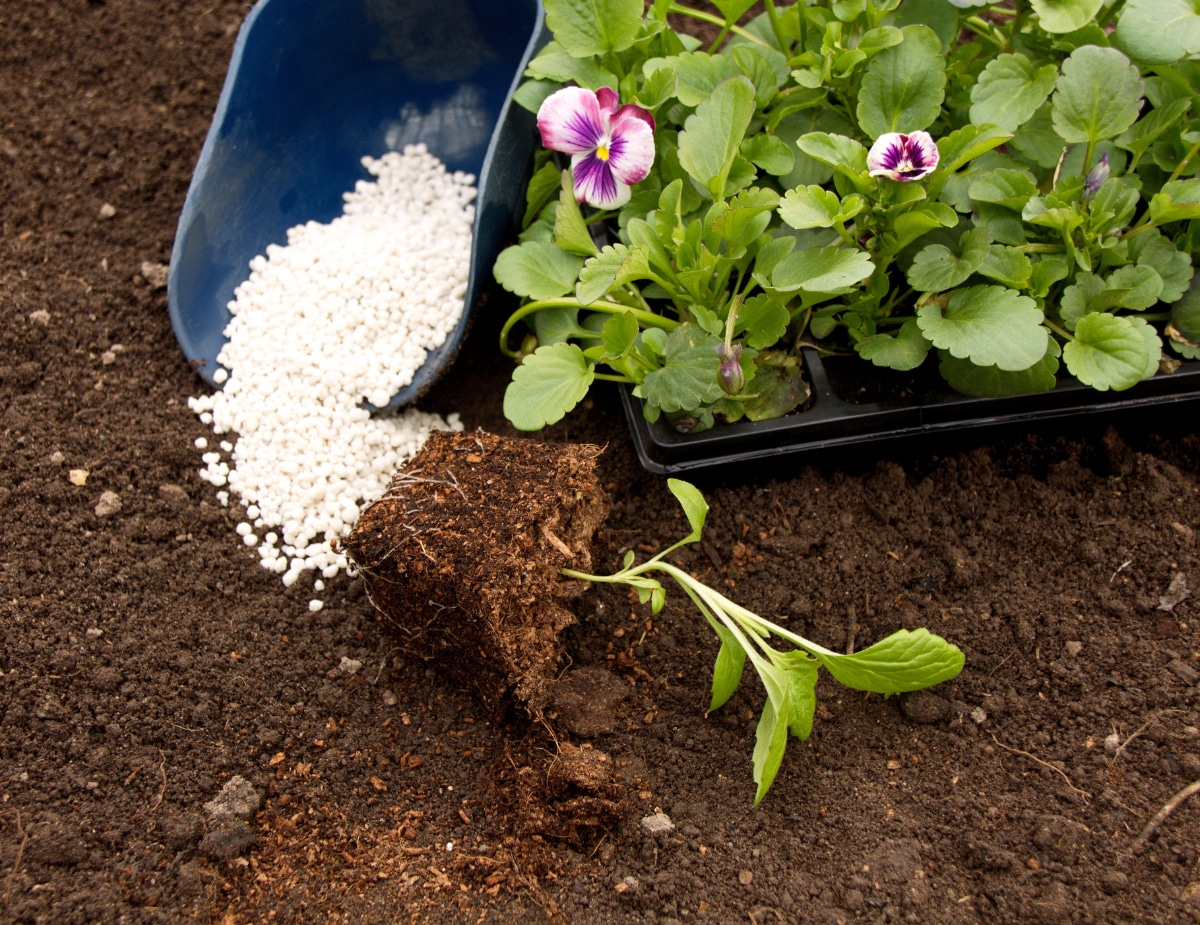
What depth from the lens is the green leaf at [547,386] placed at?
1345mm

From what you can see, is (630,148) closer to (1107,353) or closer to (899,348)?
(899,348)

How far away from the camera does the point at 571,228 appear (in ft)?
4.65

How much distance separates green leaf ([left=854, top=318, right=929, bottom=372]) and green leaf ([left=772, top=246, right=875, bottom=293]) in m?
0.14

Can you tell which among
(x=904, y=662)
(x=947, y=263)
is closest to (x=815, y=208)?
(x=947, y=263)

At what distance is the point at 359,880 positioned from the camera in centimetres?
118

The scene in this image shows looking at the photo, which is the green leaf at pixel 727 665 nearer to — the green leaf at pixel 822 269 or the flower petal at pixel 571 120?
Answer: the green leaf at pixel 822 269

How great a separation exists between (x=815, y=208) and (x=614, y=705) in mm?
714

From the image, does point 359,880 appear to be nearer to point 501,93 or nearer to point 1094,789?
point 1094,789

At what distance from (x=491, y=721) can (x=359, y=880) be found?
258 millimetres

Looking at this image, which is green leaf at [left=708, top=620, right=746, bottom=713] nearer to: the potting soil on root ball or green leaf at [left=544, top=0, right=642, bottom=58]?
the potting soil on root ball

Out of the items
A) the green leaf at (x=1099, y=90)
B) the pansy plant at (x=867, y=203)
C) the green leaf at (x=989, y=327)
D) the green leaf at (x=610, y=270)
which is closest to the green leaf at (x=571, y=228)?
the pansy plant at (x=867, y=203)

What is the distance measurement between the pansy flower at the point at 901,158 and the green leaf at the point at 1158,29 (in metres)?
0.32

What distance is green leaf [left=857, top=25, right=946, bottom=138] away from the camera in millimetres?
1328

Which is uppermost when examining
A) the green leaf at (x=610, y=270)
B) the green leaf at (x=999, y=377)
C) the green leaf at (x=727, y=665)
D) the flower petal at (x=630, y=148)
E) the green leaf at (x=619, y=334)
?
the flower petal at (x=630, y=148)
